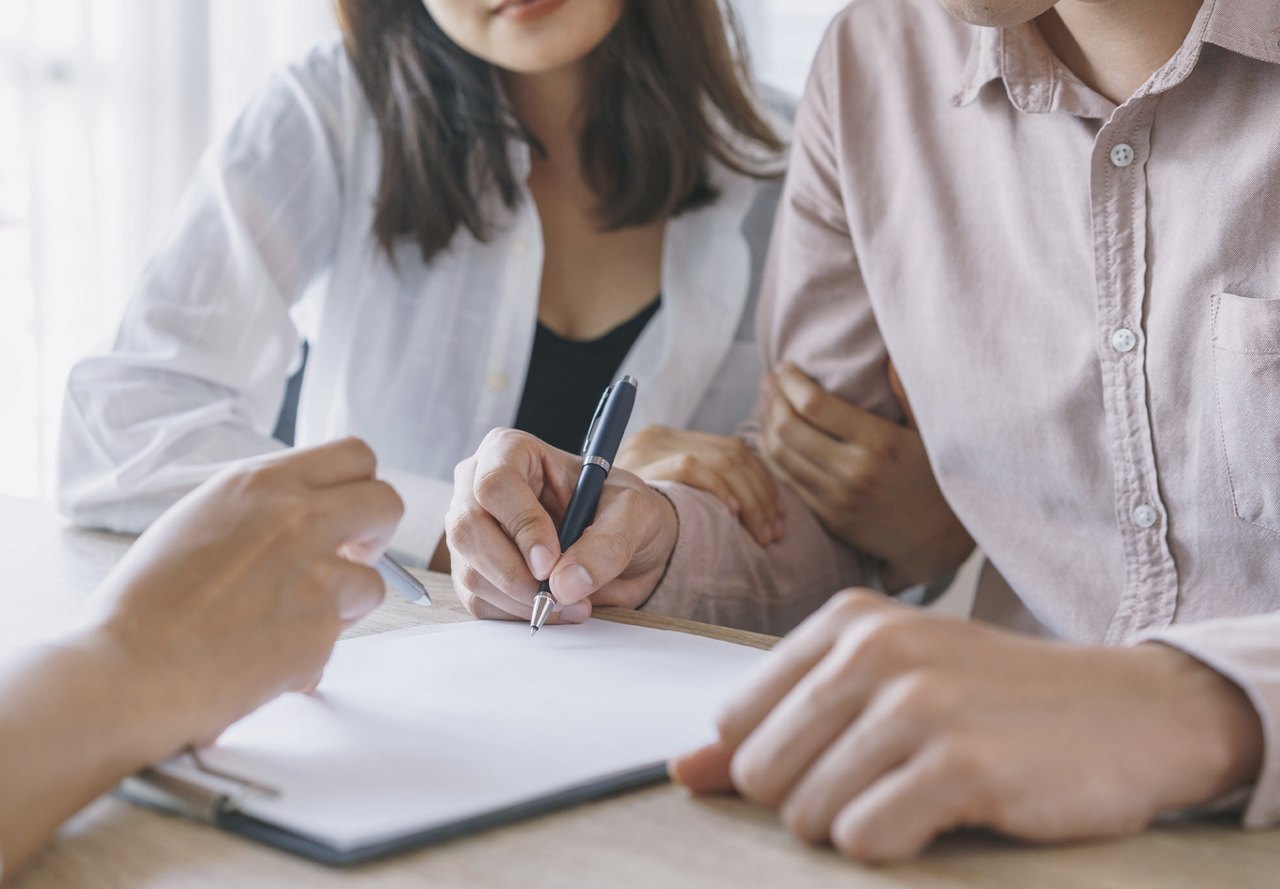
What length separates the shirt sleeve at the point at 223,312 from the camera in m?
1.27

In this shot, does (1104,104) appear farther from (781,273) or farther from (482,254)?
(482,254)

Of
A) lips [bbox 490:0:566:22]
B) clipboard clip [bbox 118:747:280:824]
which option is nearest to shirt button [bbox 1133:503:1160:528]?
clipboard clip [bbox 118:747:280:824]

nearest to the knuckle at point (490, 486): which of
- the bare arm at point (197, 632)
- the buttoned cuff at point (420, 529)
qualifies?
the bare arm at point (197, 632)

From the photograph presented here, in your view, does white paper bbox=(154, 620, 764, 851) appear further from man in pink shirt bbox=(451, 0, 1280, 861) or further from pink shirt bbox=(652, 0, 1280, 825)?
pink shirt bbox=(652, 0, 1280, 825)

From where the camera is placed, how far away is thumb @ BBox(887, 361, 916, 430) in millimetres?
1193

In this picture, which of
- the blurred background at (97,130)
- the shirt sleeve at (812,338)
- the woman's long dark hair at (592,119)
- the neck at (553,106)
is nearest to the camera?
the shirt sleeve at (812,338)

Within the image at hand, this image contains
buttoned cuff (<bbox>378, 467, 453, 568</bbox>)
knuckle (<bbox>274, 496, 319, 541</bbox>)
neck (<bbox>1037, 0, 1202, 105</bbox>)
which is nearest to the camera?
knuckle (<bbox>274, 496, 319, 541</bbox>)

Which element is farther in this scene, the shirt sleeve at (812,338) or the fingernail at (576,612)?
the shirt sleeve at (812,338)

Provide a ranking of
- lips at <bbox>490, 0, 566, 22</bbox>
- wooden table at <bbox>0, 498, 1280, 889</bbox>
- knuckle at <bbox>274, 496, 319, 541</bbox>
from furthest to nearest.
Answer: lips at <bbox>490, 0, 566, 22</bbox>
knuckle at <bbox>274, 496, 319, 541</bbox>
wooden table at <bbox>0, 498, 1280, 889</bbox>

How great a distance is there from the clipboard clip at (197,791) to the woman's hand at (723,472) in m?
0.59

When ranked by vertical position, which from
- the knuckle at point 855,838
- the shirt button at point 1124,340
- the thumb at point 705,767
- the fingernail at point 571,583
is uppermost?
the shirt button at point 1124,340

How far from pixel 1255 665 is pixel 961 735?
15 centimetres

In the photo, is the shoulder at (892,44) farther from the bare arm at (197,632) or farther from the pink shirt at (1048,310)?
the bare arm at (197,632)

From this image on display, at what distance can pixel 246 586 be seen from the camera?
0.62 metres
